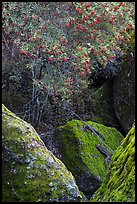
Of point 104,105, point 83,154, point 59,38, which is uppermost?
point 59,38

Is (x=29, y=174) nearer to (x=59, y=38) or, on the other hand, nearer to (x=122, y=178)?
(x=122, y=178)

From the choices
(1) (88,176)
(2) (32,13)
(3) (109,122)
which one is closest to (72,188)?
(1) (88,176)

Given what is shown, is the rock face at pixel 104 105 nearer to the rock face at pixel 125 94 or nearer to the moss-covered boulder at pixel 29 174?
the rock face at pixel 125 94

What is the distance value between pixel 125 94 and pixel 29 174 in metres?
6.55

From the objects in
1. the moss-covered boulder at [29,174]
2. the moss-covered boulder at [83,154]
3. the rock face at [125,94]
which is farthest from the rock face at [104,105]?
the moss-covered boulder at [29,174]

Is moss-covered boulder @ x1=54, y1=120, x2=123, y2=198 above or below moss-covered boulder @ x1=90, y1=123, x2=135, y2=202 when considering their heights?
below

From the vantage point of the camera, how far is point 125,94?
930 centimetres

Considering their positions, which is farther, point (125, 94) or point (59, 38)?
point (125, 94)

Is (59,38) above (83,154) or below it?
above

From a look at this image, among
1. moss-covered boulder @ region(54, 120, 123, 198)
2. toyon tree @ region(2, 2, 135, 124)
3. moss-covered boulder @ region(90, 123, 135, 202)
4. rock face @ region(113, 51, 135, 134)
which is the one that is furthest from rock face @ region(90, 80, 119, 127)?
moss-covered boulder @ region(90, 123, 135, 202)

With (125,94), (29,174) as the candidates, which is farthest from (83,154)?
(29,174)

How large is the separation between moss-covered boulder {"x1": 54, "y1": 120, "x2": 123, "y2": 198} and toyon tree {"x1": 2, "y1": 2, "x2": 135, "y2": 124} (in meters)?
1.24

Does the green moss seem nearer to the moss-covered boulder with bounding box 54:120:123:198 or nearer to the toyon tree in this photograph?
the moss-covered boulder with bounding box 54:120:123:198

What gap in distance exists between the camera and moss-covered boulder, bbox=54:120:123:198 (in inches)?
247
